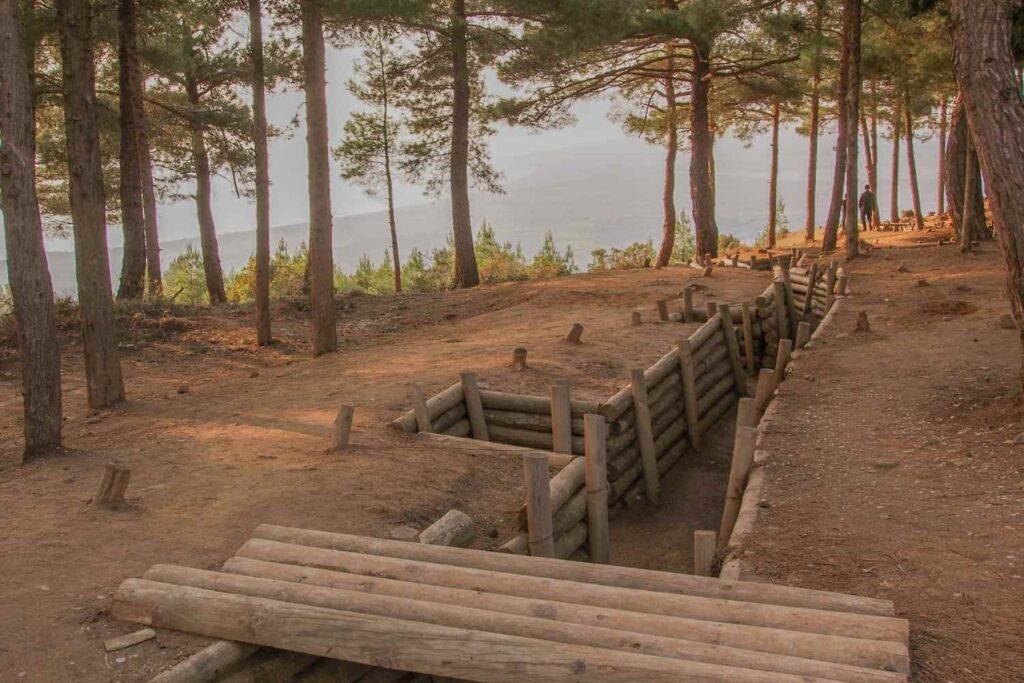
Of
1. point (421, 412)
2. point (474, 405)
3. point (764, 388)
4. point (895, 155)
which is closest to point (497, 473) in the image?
point (421, 412)

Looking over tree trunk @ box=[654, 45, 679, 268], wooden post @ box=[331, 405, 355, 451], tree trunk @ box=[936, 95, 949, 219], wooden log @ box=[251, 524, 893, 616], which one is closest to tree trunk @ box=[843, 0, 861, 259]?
tree trunk @ box=[654, 45, 679, 268]

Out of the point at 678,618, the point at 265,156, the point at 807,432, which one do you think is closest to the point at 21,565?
the point at 678,618

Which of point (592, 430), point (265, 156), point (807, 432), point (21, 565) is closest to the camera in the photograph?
point (21, 565)

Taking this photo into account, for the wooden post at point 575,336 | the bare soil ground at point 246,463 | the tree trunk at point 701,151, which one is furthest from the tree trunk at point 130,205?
the tree trunk at point 701,151

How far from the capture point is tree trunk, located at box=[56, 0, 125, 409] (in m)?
8.78

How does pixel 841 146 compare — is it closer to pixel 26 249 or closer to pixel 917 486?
pixel 917 486

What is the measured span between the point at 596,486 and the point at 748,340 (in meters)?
7.68

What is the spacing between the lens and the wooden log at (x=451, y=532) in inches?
211

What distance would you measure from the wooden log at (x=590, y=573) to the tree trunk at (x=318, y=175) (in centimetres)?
775

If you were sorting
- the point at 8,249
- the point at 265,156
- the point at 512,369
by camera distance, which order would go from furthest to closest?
the point at 265,156 < the point at 512,369 < the point at 8,249

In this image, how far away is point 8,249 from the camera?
285 inches

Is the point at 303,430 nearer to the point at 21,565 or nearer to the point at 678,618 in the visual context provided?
the point at 21,565

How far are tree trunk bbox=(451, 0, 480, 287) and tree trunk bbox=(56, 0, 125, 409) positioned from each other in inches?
413

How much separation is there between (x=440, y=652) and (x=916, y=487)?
441 centimetres
